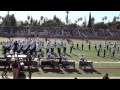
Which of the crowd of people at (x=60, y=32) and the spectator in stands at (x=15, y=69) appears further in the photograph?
the crowd of people at (x=60, y=32)

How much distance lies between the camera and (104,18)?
86250 mm

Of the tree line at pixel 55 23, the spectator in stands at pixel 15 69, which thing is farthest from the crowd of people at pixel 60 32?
the spectator in stands at pixel 15 69

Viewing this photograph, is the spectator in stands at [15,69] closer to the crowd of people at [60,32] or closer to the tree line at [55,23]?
the crowd of people at [60,32]

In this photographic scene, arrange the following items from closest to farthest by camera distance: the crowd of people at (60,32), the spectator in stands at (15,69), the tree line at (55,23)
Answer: the spectator in stands at (15,69), the crowd of people at (60,32), the tree line at (55,23)

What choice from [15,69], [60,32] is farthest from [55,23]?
[15,69]

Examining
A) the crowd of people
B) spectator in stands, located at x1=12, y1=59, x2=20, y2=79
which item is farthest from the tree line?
spectator in stands, located at x1=12, y1=59, x2=20, y2=79

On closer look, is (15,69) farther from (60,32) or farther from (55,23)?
(55,23)

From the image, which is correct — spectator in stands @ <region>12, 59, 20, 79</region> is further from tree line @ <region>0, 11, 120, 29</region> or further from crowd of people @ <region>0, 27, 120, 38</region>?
tree line @ <region>0, 11, 120, 29</region>

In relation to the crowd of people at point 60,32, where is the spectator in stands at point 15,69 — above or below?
below
